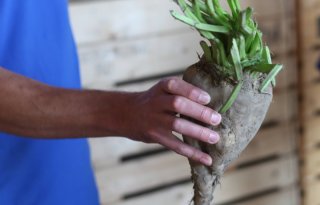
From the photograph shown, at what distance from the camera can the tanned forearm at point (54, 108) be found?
0.82 m

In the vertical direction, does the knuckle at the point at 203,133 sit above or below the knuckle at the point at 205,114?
below

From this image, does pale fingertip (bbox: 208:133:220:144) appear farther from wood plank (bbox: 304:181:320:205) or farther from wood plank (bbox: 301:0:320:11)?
wood plank (bbox: 304:181:320:205)

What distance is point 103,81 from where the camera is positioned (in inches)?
62.4

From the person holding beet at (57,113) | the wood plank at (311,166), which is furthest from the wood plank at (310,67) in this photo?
the person holding beet at (57,113)

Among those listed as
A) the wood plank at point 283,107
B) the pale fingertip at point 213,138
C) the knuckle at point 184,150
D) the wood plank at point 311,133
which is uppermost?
the pale fingertip at point 213,138

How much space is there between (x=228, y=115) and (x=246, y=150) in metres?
1.11

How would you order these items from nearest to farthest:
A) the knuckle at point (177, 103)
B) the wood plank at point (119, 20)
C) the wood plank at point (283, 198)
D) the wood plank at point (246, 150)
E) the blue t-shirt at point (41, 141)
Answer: the knuckle at point (177, 103), the blue t-shirt at point (41, 141), the wood plank at point (119, 20), the wood plank at point (246, 150), the wood plank at point (283, 198)

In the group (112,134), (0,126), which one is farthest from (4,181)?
(112,134)

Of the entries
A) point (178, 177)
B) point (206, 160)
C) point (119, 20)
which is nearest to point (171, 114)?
point (206, 160)

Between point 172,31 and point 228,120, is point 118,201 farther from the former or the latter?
point 228,120

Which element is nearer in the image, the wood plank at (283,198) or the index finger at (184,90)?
the index finger at (184,90)

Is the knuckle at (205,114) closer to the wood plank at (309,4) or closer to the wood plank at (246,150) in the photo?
the wood plank at (246,150)

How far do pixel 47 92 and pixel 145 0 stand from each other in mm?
807

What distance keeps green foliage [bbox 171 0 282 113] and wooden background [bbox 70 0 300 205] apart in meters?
0.79
